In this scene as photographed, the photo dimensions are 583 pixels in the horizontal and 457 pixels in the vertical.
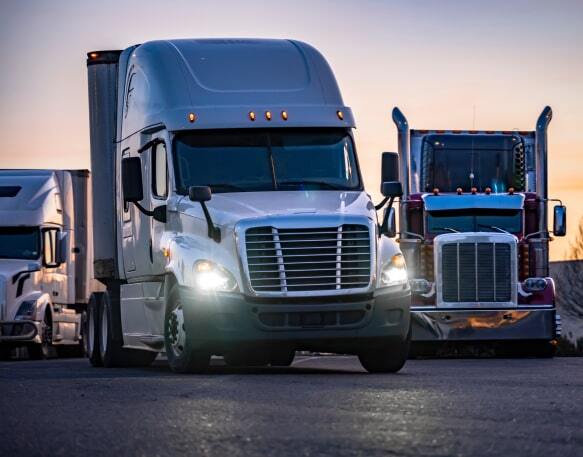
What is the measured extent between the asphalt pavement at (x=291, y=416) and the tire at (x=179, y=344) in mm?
1033

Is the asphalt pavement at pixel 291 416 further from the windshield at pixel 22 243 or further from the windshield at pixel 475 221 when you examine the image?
the windshield at pixel 22 243

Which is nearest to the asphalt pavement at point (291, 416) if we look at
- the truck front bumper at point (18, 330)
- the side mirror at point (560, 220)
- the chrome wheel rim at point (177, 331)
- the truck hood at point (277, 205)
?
the chrome wheel rim at point (177, 331)

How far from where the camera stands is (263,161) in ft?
62.0

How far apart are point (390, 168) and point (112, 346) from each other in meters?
5.20

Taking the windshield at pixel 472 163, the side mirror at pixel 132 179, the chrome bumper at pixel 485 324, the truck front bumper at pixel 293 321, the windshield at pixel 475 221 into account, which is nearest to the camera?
the truck front bumper at pixel 293 321

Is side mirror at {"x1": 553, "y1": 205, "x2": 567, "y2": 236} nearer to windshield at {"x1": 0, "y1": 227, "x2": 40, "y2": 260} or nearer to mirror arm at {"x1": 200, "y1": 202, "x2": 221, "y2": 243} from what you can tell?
windshield at {"x1": 0, "y1": 227, "x2": 40, "y2": 260}

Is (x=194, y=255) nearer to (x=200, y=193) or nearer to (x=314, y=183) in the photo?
(x=200, y=193)

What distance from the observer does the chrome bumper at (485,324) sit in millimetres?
27797

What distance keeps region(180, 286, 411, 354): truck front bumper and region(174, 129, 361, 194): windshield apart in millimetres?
1635

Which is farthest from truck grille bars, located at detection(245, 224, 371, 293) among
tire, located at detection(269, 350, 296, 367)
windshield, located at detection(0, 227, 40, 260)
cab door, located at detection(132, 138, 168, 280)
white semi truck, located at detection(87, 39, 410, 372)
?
windshield, located at detection(0, 227, 40, 260)

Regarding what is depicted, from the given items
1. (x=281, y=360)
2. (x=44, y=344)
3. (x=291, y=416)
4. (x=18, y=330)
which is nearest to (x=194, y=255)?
(x=281, y=360)

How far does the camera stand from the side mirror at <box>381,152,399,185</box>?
62.9 ft

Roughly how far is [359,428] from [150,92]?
10.4 meters

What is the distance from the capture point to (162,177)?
19.2 metres
